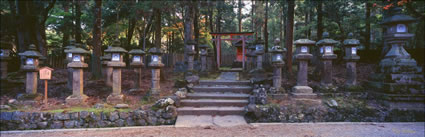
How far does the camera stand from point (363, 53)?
1318cm

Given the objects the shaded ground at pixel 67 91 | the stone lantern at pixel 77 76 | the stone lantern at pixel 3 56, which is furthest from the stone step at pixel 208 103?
the stone lantern at pixel 3 56

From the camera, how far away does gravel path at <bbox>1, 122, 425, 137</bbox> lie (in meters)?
4.48

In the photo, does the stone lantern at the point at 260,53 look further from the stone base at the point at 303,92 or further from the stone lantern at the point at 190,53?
the stone lantern at the point at 190,53

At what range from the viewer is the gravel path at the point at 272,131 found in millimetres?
4480

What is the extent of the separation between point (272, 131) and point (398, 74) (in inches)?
168

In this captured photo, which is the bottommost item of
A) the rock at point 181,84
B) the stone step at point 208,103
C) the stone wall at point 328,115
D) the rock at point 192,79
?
the stone wall at point 328,115

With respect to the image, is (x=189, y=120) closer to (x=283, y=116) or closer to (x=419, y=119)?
(x=283, y=116)

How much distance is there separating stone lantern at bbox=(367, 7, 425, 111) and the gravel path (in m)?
0.72

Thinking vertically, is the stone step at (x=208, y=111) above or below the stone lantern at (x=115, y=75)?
below

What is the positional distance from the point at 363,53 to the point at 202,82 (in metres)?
11.7

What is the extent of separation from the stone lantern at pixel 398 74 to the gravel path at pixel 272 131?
2.35ft

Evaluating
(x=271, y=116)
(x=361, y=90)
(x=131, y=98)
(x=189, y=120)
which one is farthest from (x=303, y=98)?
(x=131, y=98)

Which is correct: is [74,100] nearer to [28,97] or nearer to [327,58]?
[28,97]

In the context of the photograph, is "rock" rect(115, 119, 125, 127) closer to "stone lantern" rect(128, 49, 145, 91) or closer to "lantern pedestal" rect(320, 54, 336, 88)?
"stone lantern" rect(128, 49, 145, 91)
